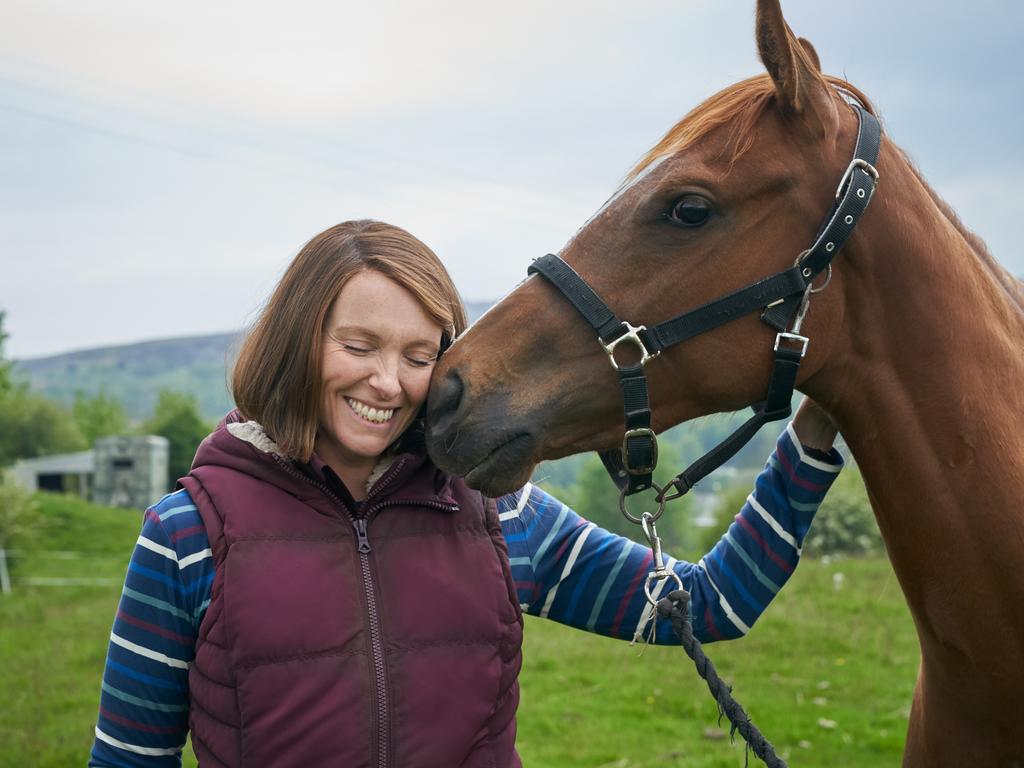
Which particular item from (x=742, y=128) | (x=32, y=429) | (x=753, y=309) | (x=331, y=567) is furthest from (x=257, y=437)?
(x=32, y=429)

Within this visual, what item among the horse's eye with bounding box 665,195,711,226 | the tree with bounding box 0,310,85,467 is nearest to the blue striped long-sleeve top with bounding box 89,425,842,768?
the horse's eye with bounding box 665,195,711,226

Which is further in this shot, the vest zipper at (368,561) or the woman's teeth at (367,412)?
the woman's teeth at (367,412)

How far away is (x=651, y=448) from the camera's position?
87.2 inches

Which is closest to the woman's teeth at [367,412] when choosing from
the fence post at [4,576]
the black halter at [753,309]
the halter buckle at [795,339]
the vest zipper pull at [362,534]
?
the vest zipper pull at [362,534]

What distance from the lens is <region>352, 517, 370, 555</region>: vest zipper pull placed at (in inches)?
80.0

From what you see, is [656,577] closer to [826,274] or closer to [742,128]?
[826,274]

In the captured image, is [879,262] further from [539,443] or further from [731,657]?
[731,657]

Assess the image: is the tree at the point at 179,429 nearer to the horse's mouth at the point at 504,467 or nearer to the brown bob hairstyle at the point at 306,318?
the brown bob hairstyle at the point at 306,318

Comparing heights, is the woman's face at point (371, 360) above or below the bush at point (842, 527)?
above

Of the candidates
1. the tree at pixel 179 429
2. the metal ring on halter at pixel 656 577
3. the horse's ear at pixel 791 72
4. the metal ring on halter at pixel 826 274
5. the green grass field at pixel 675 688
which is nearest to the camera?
the horse's ear at pixel 791 72

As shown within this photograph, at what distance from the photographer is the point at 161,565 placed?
1.97m

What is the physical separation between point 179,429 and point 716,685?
41338 millimetres

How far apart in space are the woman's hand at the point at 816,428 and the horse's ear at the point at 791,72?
672 millimetres

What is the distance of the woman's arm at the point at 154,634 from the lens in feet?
6.46
